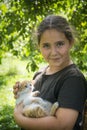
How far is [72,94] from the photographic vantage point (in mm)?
2369

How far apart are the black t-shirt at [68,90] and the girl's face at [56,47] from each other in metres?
0.07

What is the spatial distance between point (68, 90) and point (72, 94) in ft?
0.13

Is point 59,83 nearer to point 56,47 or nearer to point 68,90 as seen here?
point 68,90

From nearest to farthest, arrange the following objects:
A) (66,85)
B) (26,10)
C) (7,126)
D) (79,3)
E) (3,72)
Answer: (66,85) < (26,10) < (79,3) < (7,126) < (3,72)

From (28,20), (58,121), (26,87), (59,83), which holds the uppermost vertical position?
(28,20)

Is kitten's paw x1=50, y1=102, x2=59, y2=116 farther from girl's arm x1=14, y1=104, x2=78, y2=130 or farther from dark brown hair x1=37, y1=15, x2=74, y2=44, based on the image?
dark brown hair x1=37, y1=15, x2=74, y2=44

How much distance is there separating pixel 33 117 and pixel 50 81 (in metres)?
0.31

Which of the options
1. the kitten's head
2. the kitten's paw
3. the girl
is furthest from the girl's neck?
the kitten's paw

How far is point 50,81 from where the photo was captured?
259 centimetres

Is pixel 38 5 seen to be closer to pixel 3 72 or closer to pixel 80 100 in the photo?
pixel 80 100

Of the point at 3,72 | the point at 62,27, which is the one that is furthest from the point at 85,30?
the point at 3,72

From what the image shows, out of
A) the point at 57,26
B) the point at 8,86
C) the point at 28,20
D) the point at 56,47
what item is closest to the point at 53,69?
the point at 56,47

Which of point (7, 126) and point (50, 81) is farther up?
point (50, 81)

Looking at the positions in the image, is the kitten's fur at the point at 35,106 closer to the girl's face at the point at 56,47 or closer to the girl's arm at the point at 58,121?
the girl's arm at the point at 58,121
